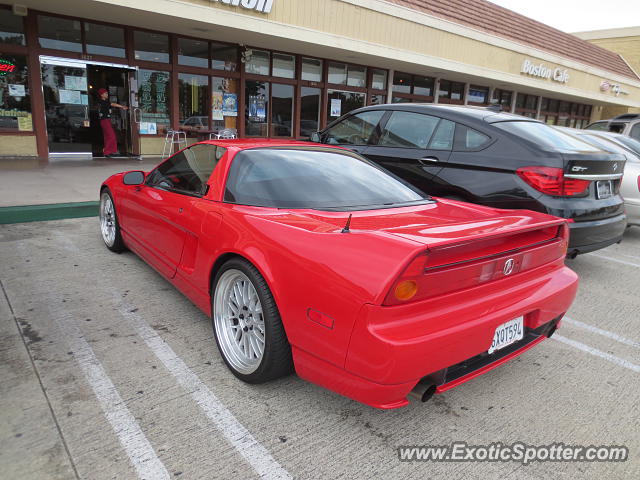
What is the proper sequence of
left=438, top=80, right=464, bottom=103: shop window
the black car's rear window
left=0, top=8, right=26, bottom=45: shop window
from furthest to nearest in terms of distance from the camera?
left=438, top=80, right=464, bottom=103: shop window → left=0, top=8, right=26, bottom=45: shop window → the black car's rear window

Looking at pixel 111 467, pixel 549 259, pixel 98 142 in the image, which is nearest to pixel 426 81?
pixel 98 142

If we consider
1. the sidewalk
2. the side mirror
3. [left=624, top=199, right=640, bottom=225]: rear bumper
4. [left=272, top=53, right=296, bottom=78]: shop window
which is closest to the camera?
the side mirror

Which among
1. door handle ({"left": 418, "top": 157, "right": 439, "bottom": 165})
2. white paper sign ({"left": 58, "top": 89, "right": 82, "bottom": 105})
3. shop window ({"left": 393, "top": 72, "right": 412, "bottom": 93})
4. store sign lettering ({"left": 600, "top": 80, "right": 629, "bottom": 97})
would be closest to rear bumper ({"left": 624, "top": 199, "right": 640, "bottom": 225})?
door handle ({"left": 418, "top": 157, "right": 439, "bottom": 165})

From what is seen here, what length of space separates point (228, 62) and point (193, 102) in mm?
1547

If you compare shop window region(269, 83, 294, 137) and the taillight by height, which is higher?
shop window region(269, 83, 294, 137)

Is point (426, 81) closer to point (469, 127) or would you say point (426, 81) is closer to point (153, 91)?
point (153, 91)

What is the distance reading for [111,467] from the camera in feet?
6.17

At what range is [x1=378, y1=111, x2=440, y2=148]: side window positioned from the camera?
471 centimetres

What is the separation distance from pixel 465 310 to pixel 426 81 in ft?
56.6

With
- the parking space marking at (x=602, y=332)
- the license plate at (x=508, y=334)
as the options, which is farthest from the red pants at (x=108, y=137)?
the license plate at (x=508, y=334)

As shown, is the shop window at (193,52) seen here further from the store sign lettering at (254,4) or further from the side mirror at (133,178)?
the side mirror at (133,178)

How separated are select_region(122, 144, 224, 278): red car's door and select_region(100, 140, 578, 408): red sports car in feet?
0.08

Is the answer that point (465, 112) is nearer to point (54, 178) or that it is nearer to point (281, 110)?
point (54, 178)

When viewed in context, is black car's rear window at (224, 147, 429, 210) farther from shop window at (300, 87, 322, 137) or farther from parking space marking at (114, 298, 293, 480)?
shop window at (300, 87, 322, 137)
